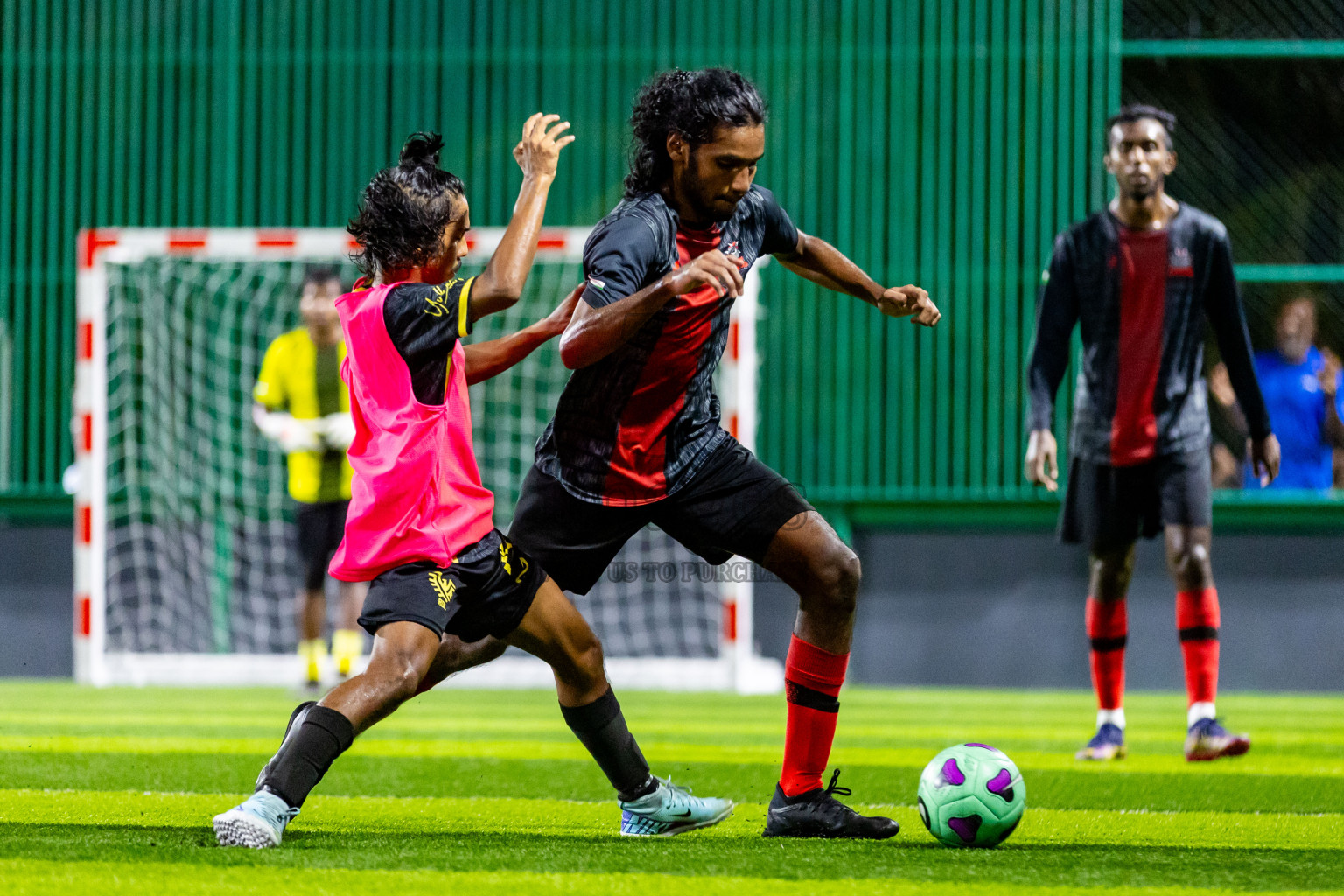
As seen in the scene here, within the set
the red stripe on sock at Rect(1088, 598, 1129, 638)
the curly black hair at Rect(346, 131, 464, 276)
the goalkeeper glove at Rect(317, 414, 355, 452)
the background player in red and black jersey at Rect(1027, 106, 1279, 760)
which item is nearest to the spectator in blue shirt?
the background player in red and black jersey at Rect(1027, 106, 1279, 760)

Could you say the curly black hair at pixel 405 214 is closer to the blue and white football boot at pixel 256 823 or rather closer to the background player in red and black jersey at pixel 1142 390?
the blue and white football boot at pixel 256 823

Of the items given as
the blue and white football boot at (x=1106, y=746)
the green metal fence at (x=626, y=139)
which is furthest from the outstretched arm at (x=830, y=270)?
the green metal fence at (x=626, y=139)

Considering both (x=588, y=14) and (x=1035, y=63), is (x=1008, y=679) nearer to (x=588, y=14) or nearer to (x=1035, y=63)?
(x=1035, y=63)

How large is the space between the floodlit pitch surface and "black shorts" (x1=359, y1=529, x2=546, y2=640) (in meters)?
0.50

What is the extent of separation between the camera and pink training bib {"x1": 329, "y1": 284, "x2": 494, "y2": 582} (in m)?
3.67

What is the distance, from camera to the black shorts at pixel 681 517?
13.1 feet

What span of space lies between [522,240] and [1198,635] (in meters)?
3.68

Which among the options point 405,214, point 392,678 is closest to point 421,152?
point 405,214

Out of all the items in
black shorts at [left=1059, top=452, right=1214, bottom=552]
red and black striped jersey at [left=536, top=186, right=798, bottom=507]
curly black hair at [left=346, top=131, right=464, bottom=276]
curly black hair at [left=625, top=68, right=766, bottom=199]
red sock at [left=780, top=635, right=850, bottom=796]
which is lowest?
red sock at [left=780, top=635, right=850, bottom=796]

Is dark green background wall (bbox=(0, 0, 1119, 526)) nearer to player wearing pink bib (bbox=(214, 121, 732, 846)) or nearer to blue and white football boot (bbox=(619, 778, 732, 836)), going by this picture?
blue and white football boot (bbox=(619, 778, 732, 836))

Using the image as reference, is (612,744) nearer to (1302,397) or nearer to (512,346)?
(512,346)

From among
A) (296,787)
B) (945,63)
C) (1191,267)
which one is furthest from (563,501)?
(945,63)

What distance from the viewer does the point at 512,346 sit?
4.09 m

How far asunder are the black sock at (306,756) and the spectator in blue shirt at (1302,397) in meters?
7.78
